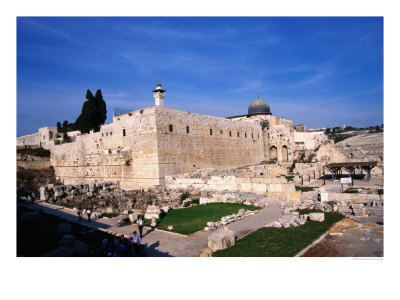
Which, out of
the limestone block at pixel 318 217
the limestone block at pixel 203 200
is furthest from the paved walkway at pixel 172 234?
the limestone block at pixel 203 200

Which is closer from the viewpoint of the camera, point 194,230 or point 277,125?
point 194,230

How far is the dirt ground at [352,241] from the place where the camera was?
658 cm

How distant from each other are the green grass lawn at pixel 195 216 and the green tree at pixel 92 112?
22965 mm

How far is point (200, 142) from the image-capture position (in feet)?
74.0

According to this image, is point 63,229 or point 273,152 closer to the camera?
point 63,229

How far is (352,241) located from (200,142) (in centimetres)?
1608

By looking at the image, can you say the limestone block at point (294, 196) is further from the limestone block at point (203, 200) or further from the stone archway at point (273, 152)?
the stone archway at point (273, 152)

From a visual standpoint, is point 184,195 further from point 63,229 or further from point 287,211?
point 63,229

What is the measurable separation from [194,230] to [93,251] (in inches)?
131

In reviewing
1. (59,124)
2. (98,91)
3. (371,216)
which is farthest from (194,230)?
(59,124)

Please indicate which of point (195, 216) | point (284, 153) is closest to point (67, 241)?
point (195, 216)

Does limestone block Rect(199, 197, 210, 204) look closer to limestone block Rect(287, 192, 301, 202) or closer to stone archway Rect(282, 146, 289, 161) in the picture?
limestone block Rect(287, 192, 301, 202)

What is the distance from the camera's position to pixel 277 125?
1307 inches
